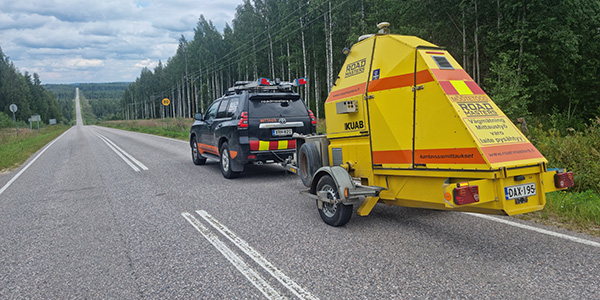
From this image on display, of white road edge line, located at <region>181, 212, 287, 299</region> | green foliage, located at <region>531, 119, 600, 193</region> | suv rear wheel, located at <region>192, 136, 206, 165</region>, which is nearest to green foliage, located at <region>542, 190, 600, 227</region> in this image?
green foliage, located at <region>531, 119, 600, 193</region>

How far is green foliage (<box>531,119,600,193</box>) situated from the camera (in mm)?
5695

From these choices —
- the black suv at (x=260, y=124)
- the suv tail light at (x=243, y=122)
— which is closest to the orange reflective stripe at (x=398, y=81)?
the black suv at (x=260, y=124)

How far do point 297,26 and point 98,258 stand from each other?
33681 millimetres

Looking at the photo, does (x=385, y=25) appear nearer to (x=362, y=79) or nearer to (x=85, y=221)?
(x=362, y=79)

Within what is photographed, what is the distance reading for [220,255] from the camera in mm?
3871

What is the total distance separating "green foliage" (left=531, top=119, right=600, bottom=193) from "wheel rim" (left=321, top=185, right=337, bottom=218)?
397 centimetres

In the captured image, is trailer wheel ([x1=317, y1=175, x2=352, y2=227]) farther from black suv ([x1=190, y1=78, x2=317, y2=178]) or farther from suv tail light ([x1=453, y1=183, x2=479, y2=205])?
black suv ([x1=190, y1=78, x2=317, y2=178])

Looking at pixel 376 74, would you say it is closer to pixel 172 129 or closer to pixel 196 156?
pixel 196 156

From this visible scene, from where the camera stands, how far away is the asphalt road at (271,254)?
10.1 ft

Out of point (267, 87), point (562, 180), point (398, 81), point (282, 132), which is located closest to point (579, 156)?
point (562, 180)

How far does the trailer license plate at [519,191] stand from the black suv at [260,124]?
4928 millimetres

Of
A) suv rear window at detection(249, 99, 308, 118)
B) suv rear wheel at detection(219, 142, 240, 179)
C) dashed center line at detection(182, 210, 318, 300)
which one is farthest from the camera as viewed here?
suv rear wheel at detection(219, 142, 240, 179)

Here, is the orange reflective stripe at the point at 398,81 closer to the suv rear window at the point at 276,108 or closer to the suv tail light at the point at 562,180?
the suv tail light at the point at 562,180

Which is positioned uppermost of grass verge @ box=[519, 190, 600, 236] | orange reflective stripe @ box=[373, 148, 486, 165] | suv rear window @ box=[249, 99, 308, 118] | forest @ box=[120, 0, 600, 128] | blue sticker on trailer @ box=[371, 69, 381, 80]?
forest @ box=[120, 0, 600, 128]
